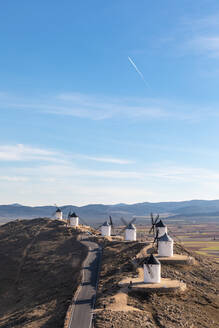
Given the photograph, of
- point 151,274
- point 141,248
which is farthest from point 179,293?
point 141,248

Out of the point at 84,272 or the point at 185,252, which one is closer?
the point at 84,272

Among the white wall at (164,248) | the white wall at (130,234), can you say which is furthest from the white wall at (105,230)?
the white wall at (164,248)

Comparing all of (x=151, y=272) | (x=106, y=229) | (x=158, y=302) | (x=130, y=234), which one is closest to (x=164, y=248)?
(x=151, y=272)

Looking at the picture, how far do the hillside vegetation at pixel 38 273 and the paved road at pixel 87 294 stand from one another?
1.82m

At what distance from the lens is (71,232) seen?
98.0 meters

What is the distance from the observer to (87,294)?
52.9 meters

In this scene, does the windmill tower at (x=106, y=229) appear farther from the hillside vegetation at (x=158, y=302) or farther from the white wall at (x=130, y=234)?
the hillside vegetation at (x=158, y=302)

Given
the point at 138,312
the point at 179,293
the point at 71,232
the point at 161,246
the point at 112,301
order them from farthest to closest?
the point at 71,232
the point at 161,246
the point at 179,293
the point at 112,301
the point at 138,312

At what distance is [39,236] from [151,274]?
49.9m

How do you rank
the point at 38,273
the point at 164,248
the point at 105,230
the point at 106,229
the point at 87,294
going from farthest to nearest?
1. the point at 105,230
2. the point at 106,229
3. the point at 38,273
4. the point at 164,248
5. the point at 87,294

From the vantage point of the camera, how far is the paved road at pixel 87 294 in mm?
43153

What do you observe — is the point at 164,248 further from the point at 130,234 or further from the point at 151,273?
the point at 130,234

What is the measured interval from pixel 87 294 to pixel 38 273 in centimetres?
2586

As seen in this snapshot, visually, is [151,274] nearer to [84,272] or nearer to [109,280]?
[109,280]
